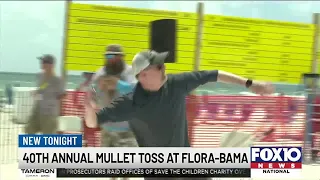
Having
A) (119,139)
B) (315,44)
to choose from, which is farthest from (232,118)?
(119,139)

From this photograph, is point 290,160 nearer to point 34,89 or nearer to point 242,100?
point 242,100

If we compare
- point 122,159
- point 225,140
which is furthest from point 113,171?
point 225,140

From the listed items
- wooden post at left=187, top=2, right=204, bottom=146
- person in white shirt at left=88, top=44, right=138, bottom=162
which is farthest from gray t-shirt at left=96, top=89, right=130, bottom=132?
wooden post at left=187, top=2, right=204, bottom=146

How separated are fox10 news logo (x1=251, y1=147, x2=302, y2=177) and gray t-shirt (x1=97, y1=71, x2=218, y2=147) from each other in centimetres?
152

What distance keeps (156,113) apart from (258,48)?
4.09m

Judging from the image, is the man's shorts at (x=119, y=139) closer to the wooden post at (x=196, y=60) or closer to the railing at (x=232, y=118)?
the railing at (x=232, y=118)

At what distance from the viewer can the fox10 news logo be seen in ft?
14.0

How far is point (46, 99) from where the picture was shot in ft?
17.5

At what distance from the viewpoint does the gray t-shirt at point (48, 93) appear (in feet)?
17.5

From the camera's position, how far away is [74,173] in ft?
13.3

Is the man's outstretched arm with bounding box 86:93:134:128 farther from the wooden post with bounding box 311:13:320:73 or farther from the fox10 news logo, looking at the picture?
the wooden post with bounding box 311:13:320:73

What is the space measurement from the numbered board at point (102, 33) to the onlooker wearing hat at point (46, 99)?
701 mm

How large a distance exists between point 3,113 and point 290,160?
406 centimetres

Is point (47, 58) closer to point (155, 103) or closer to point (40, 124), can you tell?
point (40, 124)
